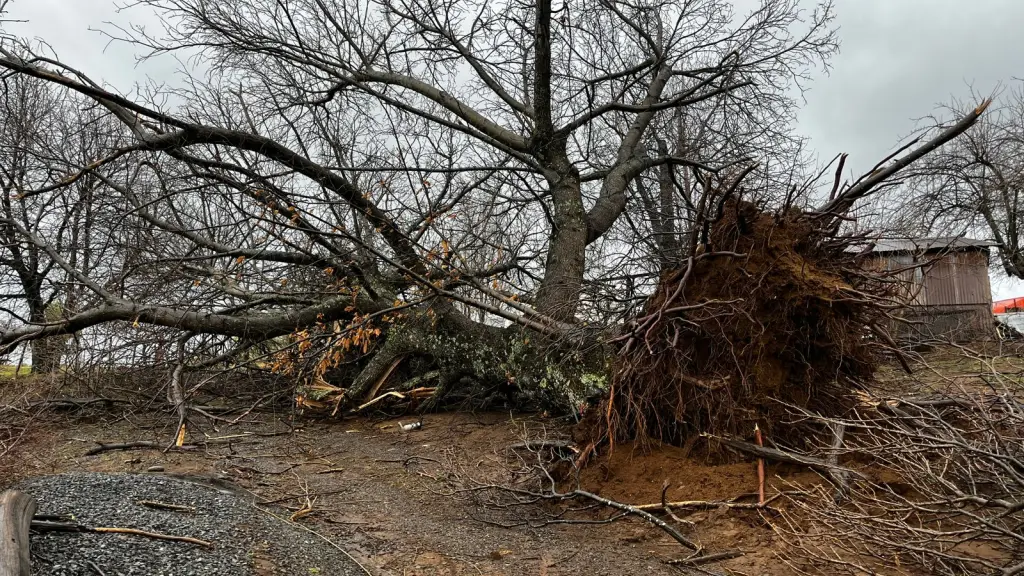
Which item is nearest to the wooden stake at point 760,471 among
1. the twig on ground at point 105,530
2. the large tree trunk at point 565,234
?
the twig on ground at point 105,530

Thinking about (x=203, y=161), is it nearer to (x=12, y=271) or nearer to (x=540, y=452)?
(x=540, y=452)

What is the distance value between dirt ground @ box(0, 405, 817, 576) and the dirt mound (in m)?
0.36

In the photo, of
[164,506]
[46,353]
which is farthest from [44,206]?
[164,506]

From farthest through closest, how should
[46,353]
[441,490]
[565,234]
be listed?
1. [565,234]
2. [46,353]
3. [441,490]

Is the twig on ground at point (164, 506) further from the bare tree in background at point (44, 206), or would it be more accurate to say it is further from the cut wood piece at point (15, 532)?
the bare tree in background at point (44, 206)

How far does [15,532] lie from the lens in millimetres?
2711

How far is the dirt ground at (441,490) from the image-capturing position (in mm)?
4082

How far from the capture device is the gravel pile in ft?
9.87

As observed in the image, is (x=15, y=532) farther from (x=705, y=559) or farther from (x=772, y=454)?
(x=772, y=454)

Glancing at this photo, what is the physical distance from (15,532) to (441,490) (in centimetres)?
348

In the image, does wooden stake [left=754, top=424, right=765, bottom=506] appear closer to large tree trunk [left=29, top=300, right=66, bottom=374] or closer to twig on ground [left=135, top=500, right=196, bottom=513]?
twig on ground [left=135, top=500, right=196, bottom=513]

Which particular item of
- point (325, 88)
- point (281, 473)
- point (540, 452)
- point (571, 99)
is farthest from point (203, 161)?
point (571, 99)

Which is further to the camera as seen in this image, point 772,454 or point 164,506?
point 772,454

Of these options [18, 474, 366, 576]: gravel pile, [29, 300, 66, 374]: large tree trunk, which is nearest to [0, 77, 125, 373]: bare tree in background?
[29, 300, 66, 374]: large tree trunk
